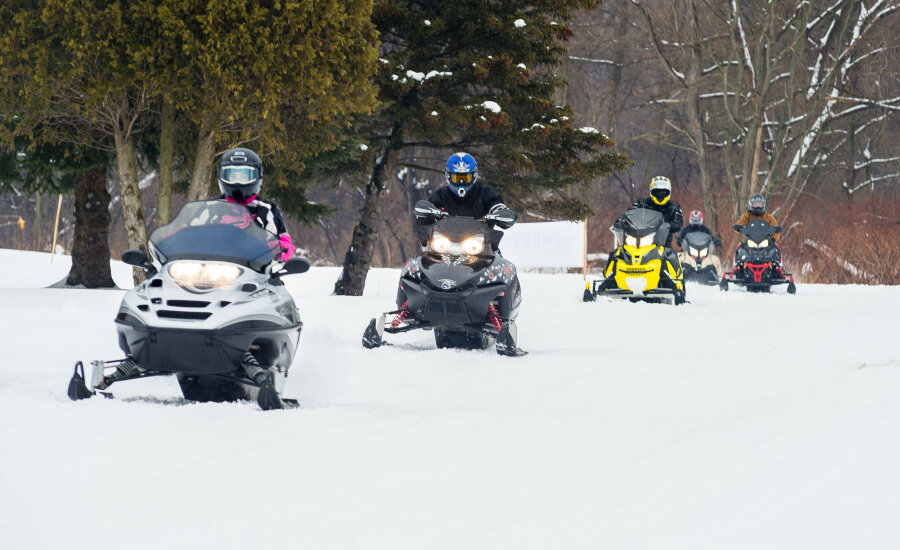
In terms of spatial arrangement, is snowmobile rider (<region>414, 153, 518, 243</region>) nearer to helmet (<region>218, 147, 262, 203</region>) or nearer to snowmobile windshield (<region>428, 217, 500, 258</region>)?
snowmobile windshield (<region>428, 217, 500, 258</region>)

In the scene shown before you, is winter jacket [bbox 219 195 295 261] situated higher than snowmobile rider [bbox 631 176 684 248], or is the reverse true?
snowmobile rider [bbox 631 176 684 248]

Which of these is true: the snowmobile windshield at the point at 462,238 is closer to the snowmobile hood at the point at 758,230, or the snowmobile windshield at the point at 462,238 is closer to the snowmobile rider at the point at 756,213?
the snowmobile hood at the point at 758,230

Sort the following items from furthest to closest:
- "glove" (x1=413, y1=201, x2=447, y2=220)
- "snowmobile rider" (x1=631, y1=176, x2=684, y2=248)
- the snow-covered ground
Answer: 1. "snowmobile rider" (x1=631, y1=176, x2=684, y2=248)
2. "glove" (x1=413, y1=201, x2=447, y2=220)
3. the snow-covered ground

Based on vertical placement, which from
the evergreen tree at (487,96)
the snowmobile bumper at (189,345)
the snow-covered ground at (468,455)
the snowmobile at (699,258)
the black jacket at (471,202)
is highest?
the evergreen tree at (487,96)

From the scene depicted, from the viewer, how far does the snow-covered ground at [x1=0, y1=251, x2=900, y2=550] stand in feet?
11.8

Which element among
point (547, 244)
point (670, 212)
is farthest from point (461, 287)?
point (547, 244)

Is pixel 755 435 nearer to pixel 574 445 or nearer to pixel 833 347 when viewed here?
pixel 574 445

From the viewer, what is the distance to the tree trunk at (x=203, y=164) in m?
14.6

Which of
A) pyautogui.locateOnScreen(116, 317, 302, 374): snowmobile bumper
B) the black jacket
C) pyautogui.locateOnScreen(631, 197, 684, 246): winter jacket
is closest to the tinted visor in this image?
the black jacket

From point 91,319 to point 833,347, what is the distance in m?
7.76

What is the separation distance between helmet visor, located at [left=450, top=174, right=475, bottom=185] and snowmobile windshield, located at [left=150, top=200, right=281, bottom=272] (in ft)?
11.6

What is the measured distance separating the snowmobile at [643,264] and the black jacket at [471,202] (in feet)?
14.8

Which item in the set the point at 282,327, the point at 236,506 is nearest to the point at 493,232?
the point at 282,327

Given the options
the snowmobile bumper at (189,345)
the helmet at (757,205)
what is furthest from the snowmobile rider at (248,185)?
the helmet at (757,205)
